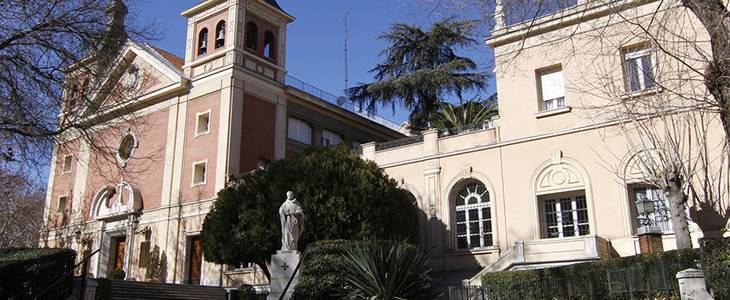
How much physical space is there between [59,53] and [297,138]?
1900 centimetres

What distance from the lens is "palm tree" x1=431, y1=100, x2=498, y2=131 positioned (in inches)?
1121

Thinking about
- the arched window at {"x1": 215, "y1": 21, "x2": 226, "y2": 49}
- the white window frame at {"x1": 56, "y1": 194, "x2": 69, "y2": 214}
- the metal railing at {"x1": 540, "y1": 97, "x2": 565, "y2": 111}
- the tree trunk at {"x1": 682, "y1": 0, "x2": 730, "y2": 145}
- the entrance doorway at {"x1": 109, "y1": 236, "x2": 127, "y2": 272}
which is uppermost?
the arched window at {"x1": 215, "y1": 21, "x2": 226, "y2": 49}

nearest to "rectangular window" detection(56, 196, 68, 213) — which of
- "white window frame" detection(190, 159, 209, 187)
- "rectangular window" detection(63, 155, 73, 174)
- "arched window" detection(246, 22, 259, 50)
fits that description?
"rectangular window" detection(63, 155, 73, 174)

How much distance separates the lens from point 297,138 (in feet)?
105

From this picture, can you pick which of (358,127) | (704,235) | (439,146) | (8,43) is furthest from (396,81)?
(8,43)

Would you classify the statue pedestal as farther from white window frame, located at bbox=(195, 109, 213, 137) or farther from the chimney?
white window frame, located at bbox=(195, 109, 213, 137)

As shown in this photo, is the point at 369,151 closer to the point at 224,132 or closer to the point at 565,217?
the point at 224,132

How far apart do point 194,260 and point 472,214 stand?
12610mm

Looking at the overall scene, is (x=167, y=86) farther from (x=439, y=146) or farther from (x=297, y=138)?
(x=439, y=146)

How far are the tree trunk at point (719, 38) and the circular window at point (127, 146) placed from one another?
27510 millimetres

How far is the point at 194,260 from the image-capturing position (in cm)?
2848

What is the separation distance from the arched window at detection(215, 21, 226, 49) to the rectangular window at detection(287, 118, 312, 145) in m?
4.82

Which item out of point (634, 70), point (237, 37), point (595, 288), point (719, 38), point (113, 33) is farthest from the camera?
point (237, 37)

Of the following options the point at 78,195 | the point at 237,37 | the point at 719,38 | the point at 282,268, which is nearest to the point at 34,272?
the point at 282,268
